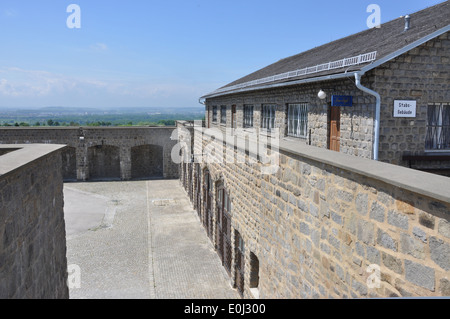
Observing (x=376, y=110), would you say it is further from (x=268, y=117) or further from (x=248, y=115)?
(x=248, y=115)

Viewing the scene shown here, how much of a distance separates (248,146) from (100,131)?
20037mm

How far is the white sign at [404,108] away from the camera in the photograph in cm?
816

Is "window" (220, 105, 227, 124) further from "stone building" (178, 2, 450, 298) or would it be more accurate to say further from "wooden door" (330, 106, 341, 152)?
"wooden door" (330, 106, 341, 152)

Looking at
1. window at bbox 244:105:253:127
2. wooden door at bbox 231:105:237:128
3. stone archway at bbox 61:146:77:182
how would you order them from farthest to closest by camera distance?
stone archway at bbox 61:146:77:182, wooden door at bbox 231:105:237:128, window at bbox 244:105:253:127

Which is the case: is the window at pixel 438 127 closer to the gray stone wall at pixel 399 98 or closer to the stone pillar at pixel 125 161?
the gray stone wall at pixel 399 98

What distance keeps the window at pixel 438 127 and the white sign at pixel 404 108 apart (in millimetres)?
588

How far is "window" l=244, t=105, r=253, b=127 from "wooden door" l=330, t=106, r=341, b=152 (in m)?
6.10

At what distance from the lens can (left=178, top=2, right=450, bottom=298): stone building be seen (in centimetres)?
308

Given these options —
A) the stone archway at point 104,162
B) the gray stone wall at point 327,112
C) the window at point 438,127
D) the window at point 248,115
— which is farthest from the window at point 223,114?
the window at point 438,127

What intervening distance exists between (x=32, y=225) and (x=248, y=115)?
1177 cm

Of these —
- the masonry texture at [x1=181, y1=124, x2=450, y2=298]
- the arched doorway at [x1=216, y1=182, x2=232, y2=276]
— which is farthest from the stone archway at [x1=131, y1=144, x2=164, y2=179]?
the masonry texture at [x1=181, y1=124, x2=450, y2=298]

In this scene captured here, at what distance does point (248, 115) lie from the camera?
16.0 metres
